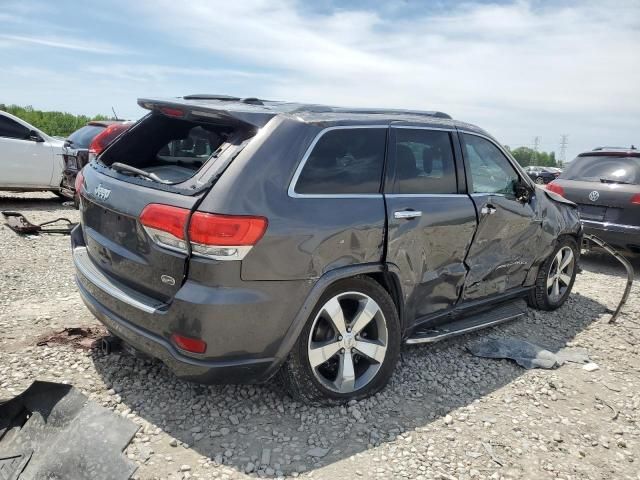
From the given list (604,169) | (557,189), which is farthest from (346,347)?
(604,169)

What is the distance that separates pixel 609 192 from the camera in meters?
7.18

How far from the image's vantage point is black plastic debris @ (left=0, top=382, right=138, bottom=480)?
2484 millimetres

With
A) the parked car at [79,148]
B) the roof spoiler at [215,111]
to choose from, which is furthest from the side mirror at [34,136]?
the roof spoiler at [215,111]

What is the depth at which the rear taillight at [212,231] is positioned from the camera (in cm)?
261

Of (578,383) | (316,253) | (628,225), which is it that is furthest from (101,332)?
(628,225)

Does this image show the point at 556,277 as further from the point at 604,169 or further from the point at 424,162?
the point at 604,169

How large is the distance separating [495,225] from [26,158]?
8897 mm

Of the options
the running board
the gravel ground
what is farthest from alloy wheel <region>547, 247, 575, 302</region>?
the gravel ground

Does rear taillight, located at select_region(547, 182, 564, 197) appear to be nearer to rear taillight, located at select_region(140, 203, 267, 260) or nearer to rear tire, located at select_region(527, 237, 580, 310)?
rear tire, located at select_region(527, 237, 580, 310)

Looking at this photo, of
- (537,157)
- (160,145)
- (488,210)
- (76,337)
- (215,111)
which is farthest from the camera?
(537,157)

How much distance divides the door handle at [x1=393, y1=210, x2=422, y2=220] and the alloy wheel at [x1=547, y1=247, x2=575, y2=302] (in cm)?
244

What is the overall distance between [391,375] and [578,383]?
58.3 inches

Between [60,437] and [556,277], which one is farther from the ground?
[556,277]

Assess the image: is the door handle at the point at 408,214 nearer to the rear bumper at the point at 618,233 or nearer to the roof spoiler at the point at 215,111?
the roof spoiler at the point at 215,111
